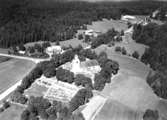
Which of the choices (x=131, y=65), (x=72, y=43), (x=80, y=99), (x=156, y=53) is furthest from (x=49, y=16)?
(x=80, y=99)

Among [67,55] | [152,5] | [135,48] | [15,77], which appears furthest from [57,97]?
[152,5]

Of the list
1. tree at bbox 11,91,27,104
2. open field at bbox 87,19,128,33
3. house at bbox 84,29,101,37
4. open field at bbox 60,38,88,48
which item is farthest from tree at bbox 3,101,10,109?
open field at bbox 87,19,128,33

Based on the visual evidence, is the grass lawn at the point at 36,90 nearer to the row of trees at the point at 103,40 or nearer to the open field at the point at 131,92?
the open field at the point at 131,92

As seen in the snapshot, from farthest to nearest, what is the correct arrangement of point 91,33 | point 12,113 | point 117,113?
point 91,33 → point 117,113 → point 12,113

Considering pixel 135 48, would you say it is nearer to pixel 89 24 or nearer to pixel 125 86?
pixel 125 86

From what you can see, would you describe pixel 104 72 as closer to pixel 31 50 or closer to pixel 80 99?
pixel 80 99

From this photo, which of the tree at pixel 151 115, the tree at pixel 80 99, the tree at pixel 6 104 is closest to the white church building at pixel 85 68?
the tree at pixel 80 99
